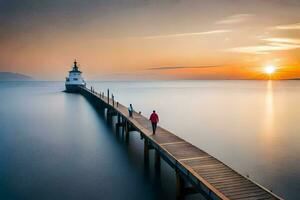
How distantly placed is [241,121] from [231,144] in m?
16.4

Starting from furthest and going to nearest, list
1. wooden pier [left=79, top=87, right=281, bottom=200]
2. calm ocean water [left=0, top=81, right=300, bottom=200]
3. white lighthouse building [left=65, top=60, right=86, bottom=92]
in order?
white lighthouse building [left=65, top=60, right=86, bottom=92] → calm ocean water [left=0, top=81, right=300, bottom=200] → wooden pier [left=79, top=87, right=281, bottom=200]

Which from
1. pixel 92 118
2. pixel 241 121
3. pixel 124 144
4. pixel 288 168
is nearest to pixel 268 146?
pixel 288 168

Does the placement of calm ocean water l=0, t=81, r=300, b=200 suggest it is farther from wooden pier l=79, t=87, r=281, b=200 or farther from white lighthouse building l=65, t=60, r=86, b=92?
white lighthouse building l=65, t=60, r=86, b=92

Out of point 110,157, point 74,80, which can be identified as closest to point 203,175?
point 110,157

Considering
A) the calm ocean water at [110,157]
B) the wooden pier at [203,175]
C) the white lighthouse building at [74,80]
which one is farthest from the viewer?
the white lighthouse building at [74,80]

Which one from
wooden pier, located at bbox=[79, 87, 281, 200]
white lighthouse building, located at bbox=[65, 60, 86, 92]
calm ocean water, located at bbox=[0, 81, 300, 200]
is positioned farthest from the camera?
white lighthouse building, located at bbox=[65, 60, 86, 92]

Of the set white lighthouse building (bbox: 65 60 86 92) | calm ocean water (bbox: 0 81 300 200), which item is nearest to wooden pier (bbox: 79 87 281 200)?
calm ocean water (bbox: 0 81 300 200)

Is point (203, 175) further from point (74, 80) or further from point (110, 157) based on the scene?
point (74, 80)

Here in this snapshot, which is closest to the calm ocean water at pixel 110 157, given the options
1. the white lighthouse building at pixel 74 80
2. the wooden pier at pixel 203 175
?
A: the wooden pier at pixel 203 175

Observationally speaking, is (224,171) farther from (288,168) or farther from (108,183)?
(288,168)

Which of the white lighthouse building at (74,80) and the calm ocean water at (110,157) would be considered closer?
the calm ocean water at (110,157)

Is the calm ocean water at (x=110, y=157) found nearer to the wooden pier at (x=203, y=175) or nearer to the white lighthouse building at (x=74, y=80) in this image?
the wooden pier at (x=203, y=175)

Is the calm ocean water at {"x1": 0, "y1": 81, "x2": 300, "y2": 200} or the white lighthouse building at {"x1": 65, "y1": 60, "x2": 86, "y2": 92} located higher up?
the white lighthouse building at {"x1": 65, "y1": 60, "x2": 86, "y2": 92}

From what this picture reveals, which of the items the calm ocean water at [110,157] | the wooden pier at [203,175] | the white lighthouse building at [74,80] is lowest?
the calm ocean water at [110,157]
